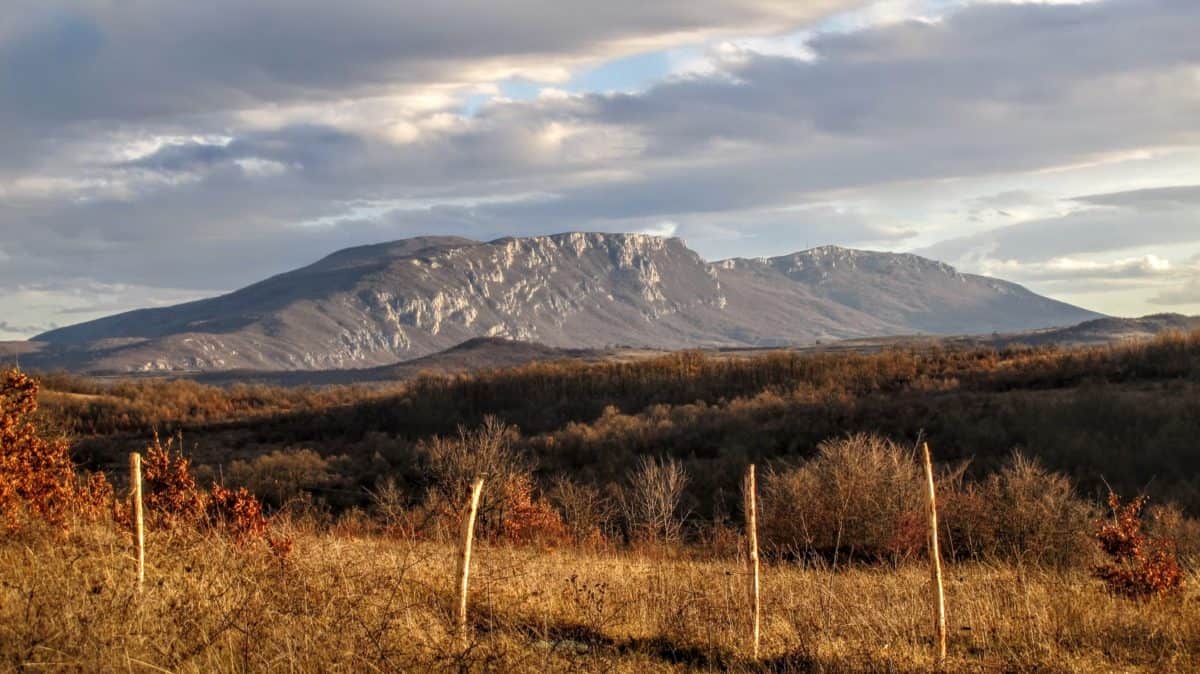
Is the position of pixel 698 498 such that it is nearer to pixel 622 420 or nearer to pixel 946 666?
pixel 622 420

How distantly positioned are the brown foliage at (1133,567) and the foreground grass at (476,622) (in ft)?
0.68

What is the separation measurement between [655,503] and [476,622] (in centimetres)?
2263

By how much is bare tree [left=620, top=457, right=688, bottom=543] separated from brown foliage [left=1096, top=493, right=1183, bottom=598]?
10.0 meters

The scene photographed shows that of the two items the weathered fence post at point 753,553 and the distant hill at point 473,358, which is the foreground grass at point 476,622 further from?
the distant hill at point 473,358

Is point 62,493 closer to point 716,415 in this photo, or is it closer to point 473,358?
point 716,415

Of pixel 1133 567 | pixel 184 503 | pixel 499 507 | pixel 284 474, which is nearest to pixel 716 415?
pixel 284 474

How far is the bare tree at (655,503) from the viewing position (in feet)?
84.7

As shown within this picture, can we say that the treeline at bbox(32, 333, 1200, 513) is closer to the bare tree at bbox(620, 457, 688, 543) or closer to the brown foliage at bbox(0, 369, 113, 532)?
the bare tree at bbox(620, 457, 688, 543)

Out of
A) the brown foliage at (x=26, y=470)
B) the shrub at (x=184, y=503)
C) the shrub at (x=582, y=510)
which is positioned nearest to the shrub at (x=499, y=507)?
the shrub at (x=582, y=510)

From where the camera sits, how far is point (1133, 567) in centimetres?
1234

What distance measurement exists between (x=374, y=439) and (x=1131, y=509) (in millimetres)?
47423

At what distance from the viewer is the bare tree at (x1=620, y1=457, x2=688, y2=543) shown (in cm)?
2581

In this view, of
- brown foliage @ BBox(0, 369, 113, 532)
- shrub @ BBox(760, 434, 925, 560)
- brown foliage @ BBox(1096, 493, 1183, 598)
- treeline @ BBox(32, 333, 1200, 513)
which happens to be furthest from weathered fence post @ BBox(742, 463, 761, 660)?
treeline @ BBox(32, 333, 1200, 513)

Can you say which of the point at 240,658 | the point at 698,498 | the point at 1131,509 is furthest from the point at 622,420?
the point at 240,658
